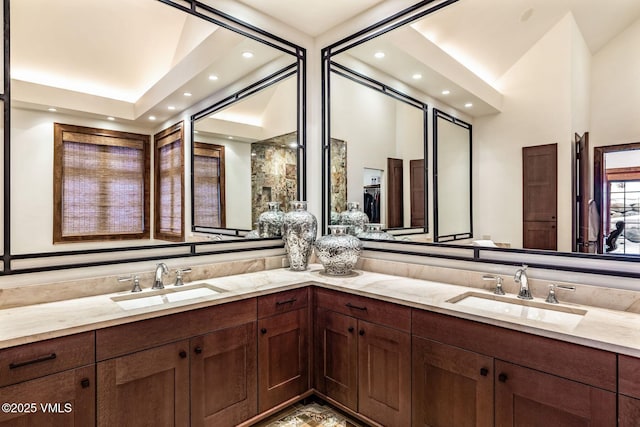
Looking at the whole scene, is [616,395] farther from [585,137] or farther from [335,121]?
[335,121]

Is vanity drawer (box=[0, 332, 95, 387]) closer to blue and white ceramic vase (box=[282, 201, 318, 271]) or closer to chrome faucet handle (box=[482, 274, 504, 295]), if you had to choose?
blue and white ceramic vase (box=[282, 201, 318, 271])

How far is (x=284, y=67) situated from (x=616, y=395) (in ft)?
9.25

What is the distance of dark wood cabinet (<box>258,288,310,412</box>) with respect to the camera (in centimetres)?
202

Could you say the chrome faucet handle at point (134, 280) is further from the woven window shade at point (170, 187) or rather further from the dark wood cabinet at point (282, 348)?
the dark wood cabinet at point (282, 348)

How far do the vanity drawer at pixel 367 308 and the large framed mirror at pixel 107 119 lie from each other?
83 cm

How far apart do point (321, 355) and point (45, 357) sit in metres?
1.46

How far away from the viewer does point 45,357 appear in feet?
4.32

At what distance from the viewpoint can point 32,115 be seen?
1.71 m

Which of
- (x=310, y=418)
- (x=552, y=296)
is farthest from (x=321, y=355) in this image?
(x=552, y=296)

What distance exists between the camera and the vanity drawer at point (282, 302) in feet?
6.63

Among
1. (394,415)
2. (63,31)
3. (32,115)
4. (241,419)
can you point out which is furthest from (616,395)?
(63,31)

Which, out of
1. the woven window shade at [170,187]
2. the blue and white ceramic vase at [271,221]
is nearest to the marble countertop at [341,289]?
the woven window shade at [170,187]

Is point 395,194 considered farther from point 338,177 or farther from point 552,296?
point 552,296

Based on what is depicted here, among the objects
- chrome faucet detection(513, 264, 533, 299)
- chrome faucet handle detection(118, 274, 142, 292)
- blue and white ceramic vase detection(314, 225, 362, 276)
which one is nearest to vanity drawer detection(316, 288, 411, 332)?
blue and white ceramic vase detection(314, 225, 362, 276)
